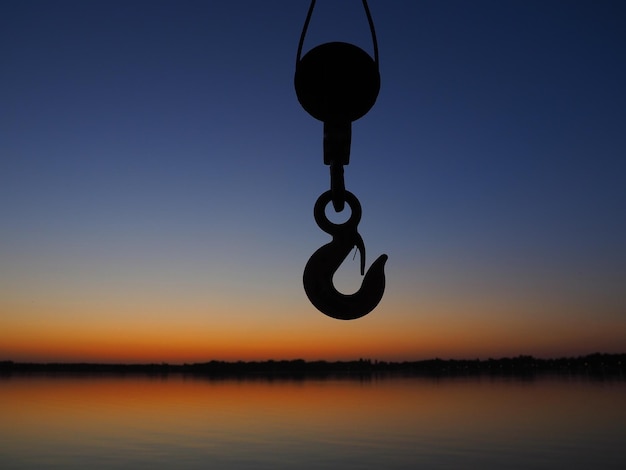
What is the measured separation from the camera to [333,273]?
5.52 ft

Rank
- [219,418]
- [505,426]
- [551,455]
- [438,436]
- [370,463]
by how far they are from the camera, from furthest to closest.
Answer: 1. [219,418]
2. [505,426]
3. [438,436]
4. [551,455]
5. [370,463]

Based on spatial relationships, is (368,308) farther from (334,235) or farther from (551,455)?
(551,455)

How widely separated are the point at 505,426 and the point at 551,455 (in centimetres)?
948

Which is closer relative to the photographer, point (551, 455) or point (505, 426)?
point (551, 455)

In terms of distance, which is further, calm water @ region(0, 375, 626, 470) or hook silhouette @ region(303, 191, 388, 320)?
calm water @ region(0, 375, 626, 470)

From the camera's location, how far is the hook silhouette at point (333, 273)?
1.63 m

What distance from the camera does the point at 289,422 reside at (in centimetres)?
3553

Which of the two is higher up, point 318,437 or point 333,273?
point 333,273

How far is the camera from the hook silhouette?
163cm

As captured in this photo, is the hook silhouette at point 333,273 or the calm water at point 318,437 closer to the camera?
the hook silhouette at point 333,273

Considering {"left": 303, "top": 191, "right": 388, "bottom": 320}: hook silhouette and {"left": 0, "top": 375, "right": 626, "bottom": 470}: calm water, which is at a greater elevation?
{"left": 303, "top": 191, "right": 388, "bottom": 320}: hook silhouette

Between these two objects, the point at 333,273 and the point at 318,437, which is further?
the point at 318,437

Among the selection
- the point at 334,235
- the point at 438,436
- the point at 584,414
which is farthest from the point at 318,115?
the point at 584,414

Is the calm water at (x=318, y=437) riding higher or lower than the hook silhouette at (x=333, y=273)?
lower
